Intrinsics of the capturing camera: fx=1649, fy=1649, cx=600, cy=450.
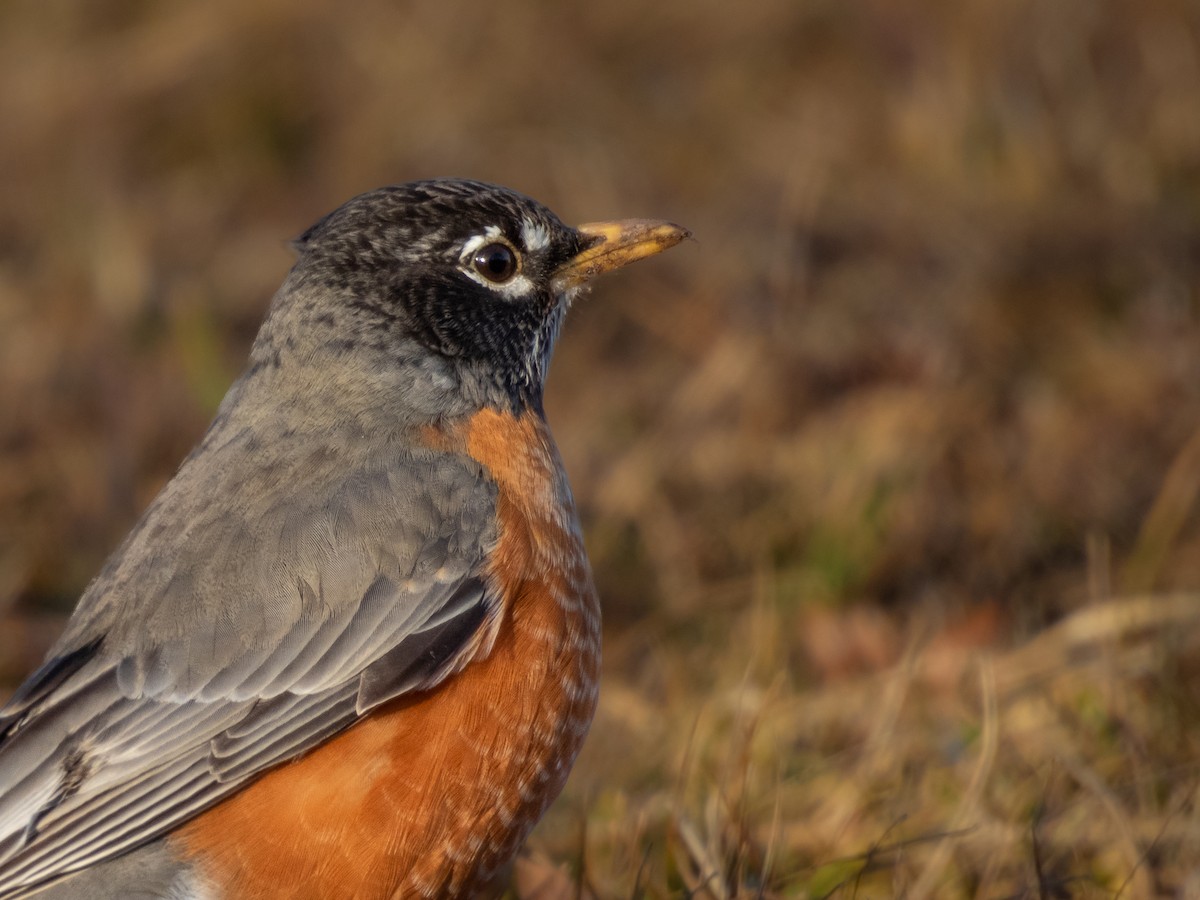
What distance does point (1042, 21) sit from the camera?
9680 millimetres

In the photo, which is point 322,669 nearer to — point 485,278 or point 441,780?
point 441,780

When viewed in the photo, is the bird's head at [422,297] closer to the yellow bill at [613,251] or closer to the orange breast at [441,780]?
the yellow bill at [613,251]

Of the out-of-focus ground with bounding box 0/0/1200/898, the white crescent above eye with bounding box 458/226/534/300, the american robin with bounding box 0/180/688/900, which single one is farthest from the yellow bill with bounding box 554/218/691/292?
the out-of-focus ground with bounding box 0/0/1200/898

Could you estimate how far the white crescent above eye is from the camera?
14.6ft

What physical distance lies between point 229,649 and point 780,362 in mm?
4159

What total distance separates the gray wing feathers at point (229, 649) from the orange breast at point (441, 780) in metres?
0.06

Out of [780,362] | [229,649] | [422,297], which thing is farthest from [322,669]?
[780,362]

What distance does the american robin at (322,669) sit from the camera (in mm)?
3520

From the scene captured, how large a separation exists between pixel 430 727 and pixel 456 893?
1.31 ft

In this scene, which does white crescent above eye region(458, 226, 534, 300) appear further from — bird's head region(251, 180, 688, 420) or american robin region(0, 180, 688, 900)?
american robin region(0, 180, 688, 900)

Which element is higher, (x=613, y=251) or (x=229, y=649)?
(x=613, y=251)

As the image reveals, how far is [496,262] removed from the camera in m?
4.52

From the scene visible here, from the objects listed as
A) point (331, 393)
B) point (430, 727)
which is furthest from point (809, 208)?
point (430, 727)

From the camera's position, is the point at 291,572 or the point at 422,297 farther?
the point at 422,297
